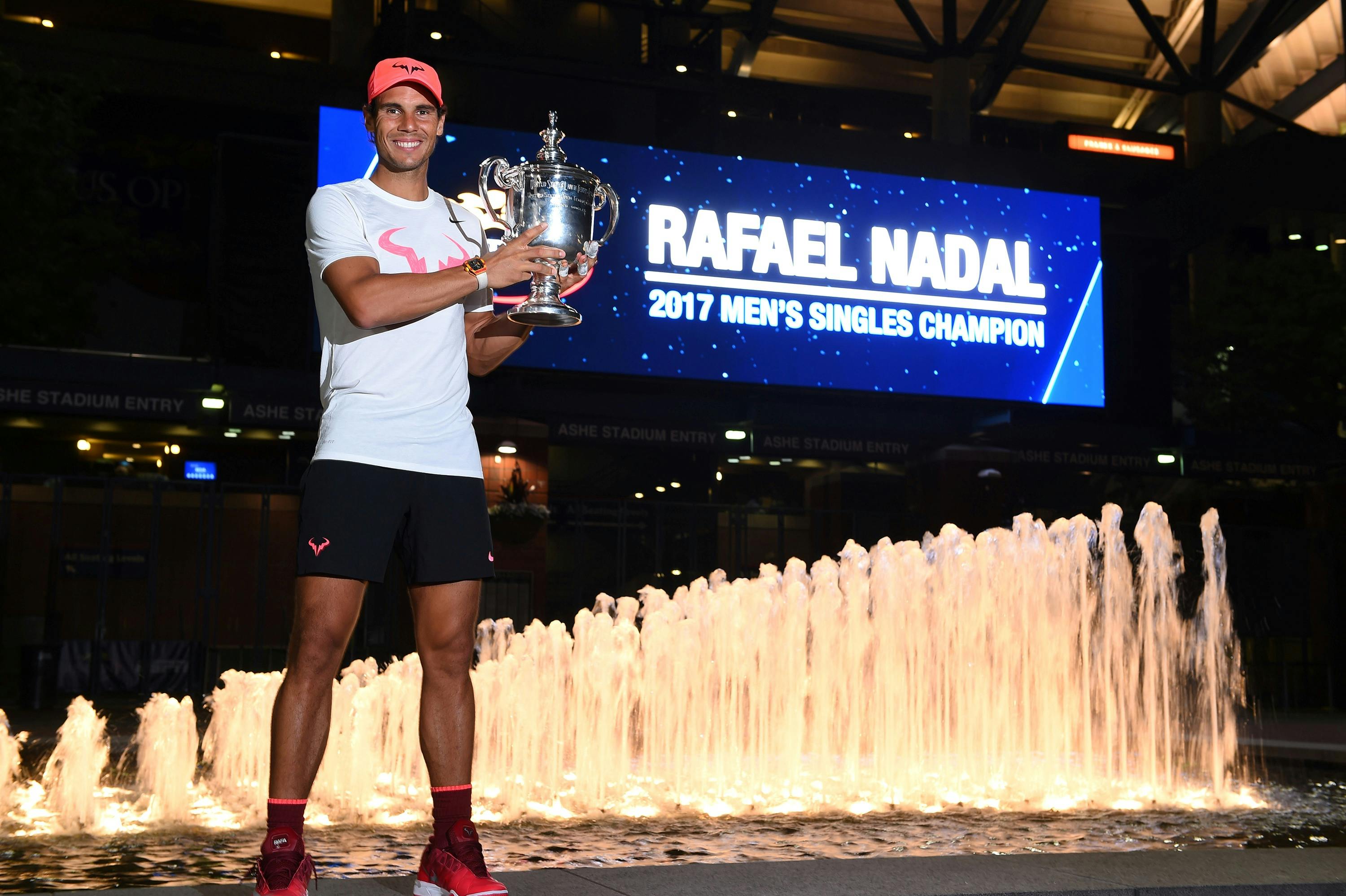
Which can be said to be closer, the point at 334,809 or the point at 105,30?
the point at 334,809

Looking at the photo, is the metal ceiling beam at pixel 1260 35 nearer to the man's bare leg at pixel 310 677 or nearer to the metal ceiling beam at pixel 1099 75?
the metal ceiling beam at pixel 1099 75

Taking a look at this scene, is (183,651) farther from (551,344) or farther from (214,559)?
(551,344)

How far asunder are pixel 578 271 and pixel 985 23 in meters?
20.9

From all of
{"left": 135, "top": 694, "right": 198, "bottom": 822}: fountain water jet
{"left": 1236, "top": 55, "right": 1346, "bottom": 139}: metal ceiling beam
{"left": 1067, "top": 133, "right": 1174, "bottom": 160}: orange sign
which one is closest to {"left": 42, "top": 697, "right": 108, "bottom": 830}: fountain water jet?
{"left": 135, "top": 694, "right": 198, "bottom": 822}: fountain water jet

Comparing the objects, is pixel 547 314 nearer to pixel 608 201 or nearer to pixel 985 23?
pixel 608 201

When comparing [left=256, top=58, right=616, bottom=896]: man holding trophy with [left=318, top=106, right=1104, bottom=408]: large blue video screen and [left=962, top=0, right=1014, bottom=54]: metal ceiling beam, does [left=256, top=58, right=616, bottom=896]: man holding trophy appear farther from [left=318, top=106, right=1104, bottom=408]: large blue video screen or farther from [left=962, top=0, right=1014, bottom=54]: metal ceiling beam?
[left=962, top=0, right=1014, bottom=54]: metal ceiling beam

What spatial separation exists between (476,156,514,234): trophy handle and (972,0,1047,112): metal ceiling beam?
2164 centimetres

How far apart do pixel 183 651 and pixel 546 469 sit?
21.1 feet

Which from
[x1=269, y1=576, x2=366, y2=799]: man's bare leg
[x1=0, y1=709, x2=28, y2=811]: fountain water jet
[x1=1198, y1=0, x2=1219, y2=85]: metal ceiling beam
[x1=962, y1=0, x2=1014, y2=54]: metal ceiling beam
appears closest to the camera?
[x1=269, y1=576, x2=366, y2=799]: man's bare leg

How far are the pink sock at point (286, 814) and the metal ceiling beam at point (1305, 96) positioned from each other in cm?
2682

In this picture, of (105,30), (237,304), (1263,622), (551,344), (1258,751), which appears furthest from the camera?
(105,30)

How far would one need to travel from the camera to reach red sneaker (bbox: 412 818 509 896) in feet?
8.22

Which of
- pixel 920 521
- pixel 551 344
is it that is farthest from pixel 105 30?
pixel 920 521

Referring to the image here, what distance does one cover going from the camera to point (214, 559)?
13.4m
